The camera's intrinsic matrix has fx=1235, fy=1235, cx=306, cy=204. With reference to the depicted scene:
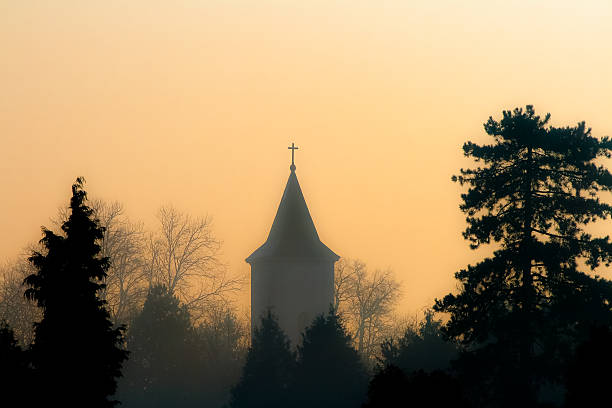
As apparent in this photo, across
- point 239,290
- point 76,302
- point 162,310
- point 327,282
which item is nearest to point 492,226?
point 76,302

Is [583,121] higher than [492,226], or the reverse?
[583,121]

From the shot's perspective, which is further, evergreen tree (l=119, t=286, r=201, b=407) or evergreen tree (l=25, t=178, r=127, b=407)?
evergreen tree (l=119, t=286, r=201, b=407)

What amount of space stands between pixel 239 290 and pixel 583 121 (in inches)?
1616

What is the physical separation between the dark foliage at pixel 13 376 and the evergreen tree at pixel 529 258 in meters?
15.4

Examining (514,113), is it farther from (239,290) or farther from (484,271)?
(239,290)

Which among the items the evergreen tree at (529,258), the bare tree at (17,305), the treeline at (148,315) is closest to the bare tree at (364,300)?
the treeline at (148,315)

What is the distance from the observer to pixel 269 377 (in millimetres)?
53875

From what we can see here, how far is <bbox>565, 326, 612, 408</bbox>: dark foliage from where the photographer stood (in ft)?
84.2

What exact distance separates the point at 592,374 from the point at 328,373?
27.9m

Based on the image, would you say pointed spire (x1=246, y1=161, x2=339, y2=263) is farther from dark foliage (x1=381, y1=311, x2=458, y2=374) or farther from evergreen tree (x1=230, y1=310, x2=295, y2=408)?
dark foliage (x1=381, y1=311, x2=458, y2=374)

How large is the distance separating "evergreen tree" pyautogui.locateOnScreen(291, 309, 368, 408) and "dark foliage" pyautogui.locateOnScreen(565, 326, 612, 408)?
2575cm

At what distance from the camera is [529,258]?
138ft

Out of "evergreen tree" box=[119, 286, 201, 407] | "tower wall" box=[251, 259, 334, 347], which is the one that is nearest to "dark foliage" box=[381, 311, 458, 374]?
"evergreen tree" box=[119, 286, 201, 407]

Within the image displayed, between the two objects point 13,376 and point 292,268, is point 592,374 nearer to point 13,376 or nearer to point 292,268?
point 13,376
